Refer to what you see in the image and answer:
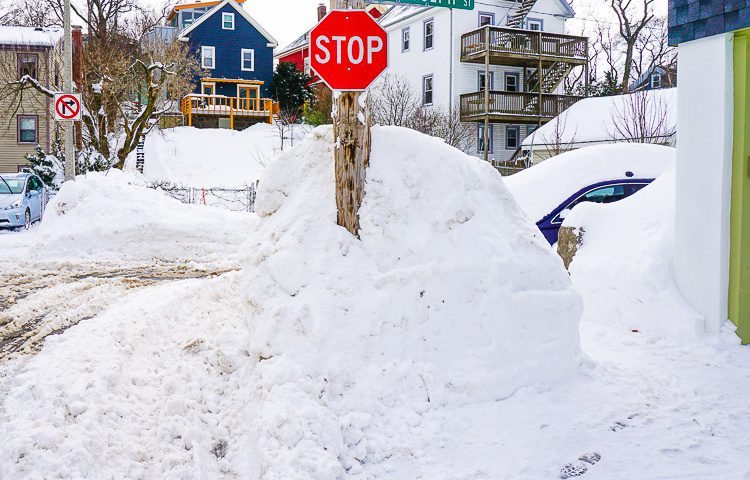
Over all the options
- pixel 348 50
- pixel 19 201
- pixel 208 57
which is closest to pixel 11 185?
pixel 19 201

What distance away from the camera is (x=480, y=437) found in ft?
14.5

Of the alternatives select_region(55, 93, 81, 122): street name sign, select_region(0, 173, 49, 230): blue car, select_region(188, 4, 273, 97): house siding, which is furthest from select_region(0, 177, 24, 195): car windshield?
select_region(188, 4, 273, 97): house siding

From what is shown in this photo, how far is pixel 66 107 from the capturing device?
15922mm

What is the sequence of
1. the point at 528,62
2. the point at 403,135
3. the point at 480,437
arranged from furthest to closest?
1. the point at 528,62
2. the point at 403,135
3. the point at 480,437

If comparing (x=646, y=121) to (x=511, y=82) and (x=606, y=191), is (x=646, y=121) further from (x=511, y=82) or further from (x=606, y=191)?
(x=606, y=191)

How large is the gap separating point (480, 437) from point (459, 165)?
7.90 ft

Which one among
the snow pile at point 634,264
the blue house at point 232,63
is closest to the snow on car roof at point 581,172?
the snow pile at point 634,264

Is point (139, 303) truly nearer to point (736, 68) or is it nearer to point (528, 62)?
point (736, 68)

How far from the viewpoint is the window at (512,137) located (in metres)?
34.4

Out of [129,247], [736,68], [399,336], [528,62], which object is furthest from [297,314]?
[528,62]

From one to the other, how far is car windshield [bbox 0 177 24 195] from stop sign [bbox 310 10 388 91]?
1683cm

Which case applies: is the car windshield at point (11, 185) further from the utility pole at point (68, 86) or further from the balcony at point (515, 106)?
the balcony at point (515, 106)

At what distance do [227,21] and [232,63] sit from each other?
2.76 m

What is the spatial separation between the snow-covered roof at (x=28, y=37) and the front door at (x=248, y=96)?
37.6 feet
